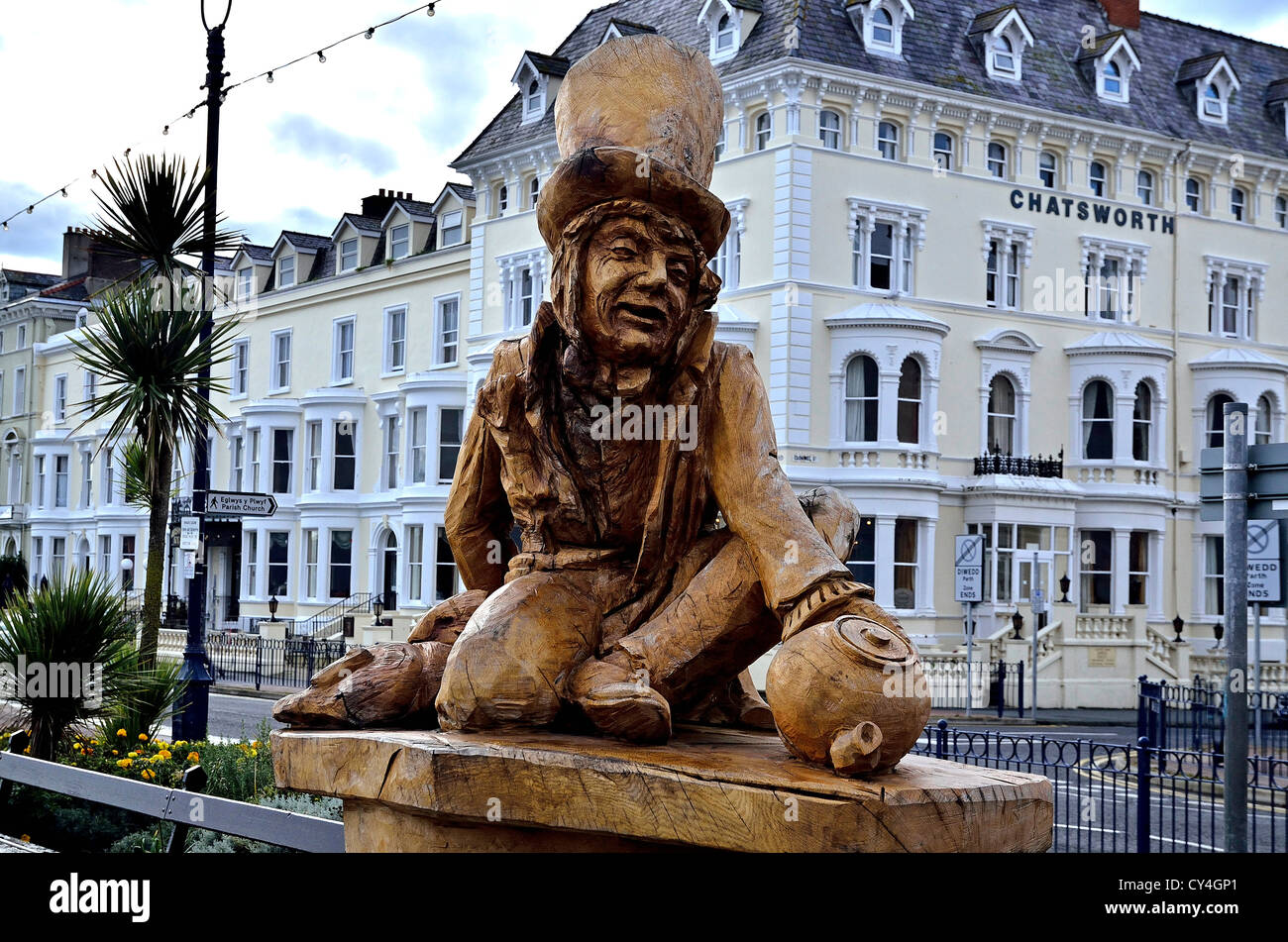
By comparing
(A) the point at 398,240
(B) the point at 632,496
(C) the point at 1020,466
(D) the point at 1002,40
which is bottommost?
(B) the point at 632,496

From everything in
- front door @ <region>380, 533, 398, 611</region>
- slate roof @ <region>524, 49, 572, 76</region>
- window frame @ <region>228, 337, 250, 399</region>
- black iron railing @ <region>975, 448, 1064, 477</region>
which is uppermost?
slate roof @ <region>524, 49, 572, 76</region>

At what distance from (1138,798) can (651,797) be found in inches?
283

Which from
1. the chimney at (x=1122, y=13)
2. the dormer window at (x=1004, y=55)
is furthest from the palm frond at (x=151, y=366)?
the chimney at (x=1122, y=13)

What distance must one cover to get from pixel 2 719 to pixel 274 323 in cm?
3660

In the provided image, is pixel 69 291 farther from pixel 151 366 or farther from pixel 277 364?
pixel 151 366

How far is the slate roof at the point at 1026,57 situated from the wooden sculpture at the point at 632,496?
1006 inches

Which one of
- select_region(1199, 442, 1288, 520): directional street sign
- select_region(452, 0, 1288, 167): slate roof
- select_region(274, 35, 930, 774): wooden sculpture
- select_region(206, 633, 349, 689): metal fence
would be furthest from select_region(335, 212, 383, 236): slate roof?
select_region(274, 35, 930, 774): wooden sculpture

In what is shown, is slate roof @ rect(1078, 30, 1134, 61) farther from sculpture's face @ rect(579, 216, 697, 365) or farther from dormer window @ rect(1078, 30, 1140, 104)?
sculpture's face @ rect(579, 216, 697, 365)

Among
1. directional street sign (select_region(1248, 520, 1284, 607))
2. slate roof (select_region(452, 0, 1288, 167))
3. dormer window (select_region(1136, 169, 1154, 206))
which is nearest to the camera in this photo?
directional street sign (select_region(1248, 520, 1284, 607))

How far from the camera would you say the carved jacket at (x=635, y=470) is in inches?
145

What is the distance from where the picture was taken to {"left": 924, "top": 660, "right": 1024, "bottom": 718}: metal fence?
2542cm

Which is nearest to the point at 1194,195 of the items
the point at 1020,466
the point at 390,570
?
the point at 1020,466

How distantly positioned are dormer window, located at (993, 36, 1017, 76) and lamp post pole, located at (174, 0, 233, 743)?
70.2 ft

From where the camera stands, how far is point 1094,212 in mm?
32094
